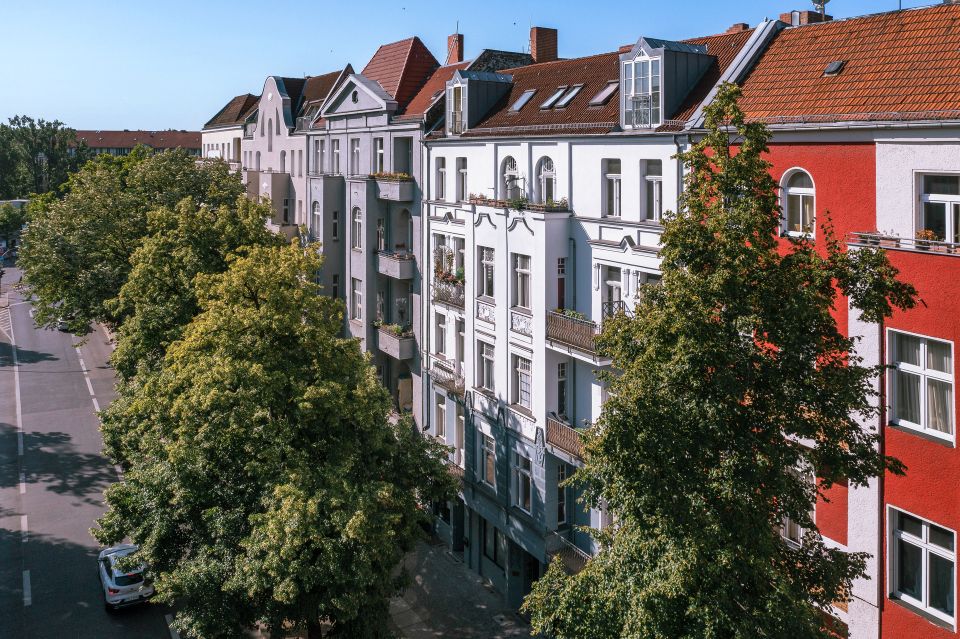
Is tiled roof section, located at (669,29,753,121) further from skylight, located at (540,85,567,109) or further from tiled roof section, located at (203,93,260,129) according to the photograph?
tiled roof section, located at (203,93,260,129)

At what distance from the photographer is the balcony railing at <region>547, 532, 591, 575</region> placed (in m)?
22.5

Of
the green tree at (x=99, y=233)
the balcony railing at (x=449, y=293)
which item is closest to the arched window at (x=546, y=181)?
the balcony railing at (x=449, y=293)

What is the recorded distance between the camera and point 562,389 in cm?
2355

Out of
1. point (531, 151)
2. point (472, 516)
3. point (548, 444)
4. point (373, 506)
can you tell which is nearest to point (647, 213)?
point (531, 151)

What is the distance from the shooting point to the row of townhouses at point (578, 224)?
13.6 metres

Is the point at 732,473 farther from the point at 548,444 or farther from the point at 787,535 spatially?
the point at 548,444

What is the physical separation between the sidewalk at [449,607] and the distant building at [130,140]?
5257 inches

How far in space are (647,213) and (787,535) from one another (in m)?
8.40

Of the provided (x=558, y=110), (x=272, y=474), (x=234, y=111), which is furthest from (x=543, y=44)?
(x=234, y=111)

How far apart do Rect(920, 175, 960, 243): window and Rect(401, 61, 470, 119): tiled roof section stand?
20772 mm

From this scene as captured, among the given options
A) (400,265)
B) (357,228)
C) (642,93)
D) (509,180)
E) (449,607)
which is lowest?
(449,607)

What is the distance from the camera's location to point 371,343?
113 ft

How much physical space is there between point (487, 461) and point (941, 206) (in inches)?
674

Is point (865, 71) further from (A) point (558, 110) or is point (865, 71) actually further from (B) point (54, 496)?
(B) point (54, 496)
